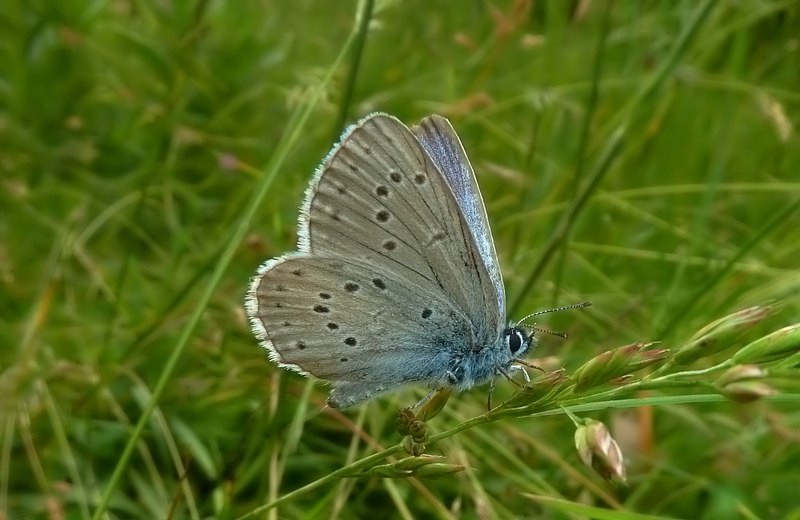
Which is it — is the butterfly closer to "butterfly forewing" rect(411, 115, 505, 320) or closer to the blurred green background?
"butterfly forewing" rect(411, 115, 505, 320)

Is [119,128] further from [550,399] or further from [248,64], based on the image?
[550,399]

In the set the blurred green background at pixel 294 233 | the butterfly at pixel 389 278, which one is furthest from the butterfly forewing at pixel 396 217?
the blurred green background at pixel 294 233

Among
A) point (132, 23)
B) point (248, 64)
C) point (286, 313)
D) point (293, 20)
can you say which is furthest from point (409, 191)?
point (293, 20)

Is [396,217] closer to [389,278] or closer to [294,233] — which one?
[389,278]

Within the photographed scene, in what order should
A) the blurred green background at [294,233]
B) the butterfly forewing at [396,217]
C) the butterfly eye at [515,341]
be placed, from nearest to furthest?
the butterfly forewing at [396,217]
the butterfly eye at [515,341]
the blurred green background at [294,233]

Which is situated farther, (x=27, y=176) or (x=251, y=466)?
(x=27, y=176)

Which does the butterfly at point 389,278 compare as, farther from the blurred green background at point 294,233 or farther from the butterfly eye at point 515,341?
the blurred green background at point 294,233

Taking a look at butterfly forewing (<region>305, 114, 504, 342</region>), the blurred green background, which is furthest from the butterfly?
the blurred green background
